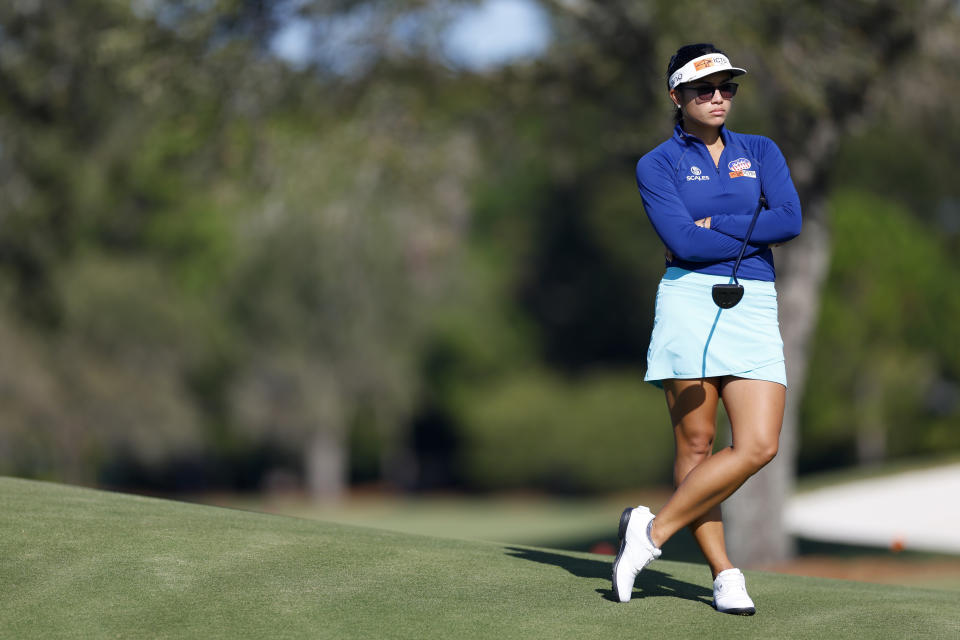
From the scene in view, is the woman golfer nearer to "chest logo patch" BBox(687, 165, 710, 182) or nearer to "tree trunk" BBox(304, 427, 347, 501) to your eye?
"chest logo patch" BBox(687, 165, 710, 182)

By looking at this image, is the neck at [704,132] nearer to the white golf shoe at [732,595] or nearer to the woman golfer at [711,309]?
the woman golfer at [711,309]

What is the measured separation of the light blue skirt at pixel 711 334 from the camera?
5086mm

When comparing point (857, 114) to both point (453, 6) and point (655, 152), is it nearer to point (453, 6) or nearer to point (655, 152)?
point (453, 6)

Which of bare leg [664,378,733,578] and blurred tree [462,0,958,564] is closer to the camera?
bare leg [664,378,733,578]

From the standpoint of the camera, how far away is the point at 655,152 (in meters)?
5.26

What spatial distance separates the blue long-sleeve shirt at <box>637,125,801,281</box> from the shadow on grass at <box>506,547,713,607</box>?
4.95ft

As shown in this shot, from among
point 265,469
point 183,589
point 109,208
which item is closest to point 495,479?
point 265,469

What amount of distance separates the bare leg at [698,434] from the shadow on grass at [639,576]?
0.99 feet

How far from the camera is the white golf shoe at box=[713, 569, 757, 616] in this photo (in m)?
5.20

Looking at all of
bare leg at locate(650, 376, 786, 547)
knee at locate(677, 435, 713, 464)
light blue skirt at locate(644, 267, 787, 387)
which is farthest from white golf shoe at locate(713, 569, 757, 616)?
light blue skirt at locate(644, 267, 787, 387)

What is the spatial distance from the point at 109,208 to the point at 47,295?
109 inches

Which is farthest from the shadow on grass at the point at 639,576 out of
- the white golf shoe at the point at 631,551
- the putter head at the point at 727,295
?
the putter head at the point at 727,295

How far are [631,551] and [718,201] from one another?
1505 mm

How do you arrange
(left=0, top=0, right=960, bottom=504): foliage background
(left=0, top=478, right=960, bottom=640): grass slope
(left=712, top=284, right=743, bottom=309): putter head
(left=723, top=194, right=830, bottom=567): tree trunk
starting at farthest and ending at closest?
1. (left=723, top=194, right=830, bottom=567): tree trunk
2. (left=0, top=0, right=960, bottom=504): foliage background
3. (left=712, top=284, right=743, bottom=309): putter head
4. (left=0, top=478, right=960, bottom=640): grass slope
